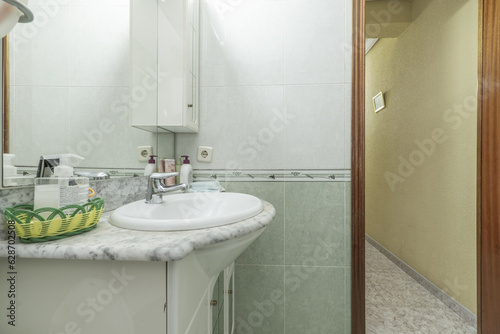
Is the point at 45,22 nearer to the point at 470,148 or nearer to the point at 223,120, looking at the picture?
the point at 223,120

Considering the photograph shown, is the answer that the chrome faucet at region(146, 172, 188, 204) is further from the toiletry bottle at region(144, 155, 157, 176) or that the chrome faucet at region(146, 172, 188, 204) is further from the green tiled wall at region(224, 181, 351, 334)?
the green tiled wall at region(224, 181, 351, 334)

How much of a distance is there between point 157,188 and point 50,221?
36 cm

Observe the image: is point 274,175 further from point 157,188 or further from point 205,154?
point 157,188

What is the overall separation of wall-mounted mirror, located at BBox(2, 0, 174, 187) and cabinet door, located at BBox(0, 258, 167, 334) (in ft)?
0.73

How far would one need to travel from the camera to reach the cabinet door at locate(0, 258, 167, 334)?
1.53 feet

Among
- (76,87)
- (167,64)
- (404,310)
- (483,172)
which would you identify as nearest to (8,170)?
(76,87)

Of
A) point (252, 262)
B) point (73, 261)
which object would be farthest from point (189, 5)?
point (252, 262)

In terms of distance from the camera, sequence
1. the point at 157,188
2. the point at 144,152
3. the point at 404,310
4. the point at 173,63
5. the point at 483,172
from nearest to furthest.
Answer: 1. the point at 157,188
2. the point at 144,152
3. the point at 173,63
4. the point at 483,172
5. the point at 404,310

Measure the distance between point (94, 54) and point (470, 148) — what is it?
212 cm

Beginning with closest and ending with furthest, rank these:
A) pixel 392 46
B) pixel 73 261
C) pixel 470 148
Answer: pixel 73 261 < pixel 470 148 < pixel 392 46

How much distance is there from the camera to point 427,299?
1.82 m

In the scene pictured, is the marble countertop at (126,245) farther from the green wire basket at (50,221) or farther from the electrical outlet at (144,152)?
the electrical outlet at (144,152)

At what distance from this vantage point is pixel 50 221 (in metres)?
0.47

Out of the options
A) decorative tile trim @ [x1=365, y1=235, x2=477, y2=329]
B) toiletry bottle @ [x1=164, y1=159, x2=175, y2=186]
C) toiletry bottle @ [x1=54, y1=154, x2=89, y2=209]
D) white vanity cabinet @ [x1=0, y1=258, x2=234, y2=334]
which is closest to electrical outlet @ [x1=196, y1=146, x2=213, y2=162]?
toiletry bottle @ [x1=164, y1=159, x2=175, y2=186]
